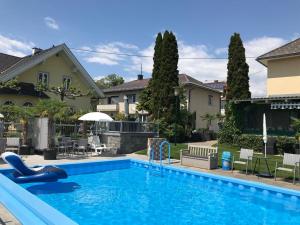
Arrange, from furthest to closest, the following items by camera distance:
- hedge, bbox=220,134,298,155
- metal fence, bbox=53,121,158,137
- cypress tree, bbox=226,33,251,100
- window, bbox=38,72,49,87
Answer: window, bbox=38,72,49,87
cypress tree, bbox=226,33,251,100
metal fence, bbox=53,121,158,137
hedge, bbox=220,134,298,155

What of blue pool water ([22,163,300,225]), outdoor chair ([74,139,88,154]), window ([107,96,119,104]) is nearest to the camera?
blue pool water ([22,163,300,225])

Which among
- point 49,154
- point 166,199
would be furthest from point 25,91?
point 166,199

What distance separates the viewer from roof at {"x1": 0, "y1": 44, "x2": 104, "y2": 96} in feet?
93.9

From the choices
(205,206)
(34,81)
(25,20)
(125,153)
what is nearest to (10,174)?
(205,206)

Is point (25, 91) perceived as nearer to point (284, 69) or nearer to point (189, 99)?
point (189, 99)

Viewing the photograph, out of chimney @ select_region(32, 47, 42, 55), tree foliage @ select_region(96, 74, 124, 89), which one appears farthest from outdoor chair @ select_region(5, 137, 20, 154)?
tree foliage @ select_region(96, 74, 124, 89)

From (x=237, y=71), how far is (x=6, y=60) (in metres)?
22.5

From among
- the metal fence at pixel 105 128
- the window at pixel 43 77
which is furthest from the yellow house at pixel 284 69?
the window at pixel 43 77

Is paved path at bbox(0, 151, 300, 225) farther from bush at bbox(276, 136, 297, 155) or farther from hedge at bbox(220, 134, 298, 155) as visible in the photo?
bush at bbox(276, 136, 297, 155)

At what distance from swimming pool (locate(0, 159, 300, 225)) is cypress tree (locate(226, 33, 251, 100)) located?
14.9 meters

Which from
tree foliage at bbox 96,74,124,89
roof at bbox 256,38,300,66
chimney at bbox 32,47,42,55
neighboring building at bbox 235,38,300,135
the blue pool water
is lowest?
the blue pool water

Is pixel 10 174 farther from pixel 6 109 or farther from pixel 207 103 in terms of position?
pixel 207 103

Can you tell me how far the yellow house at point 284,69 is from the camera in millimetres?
24516

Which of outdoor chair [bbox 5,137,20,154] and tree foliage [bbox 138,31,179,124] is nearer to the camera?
outdoor chair [bbox 5,137,20,154]
